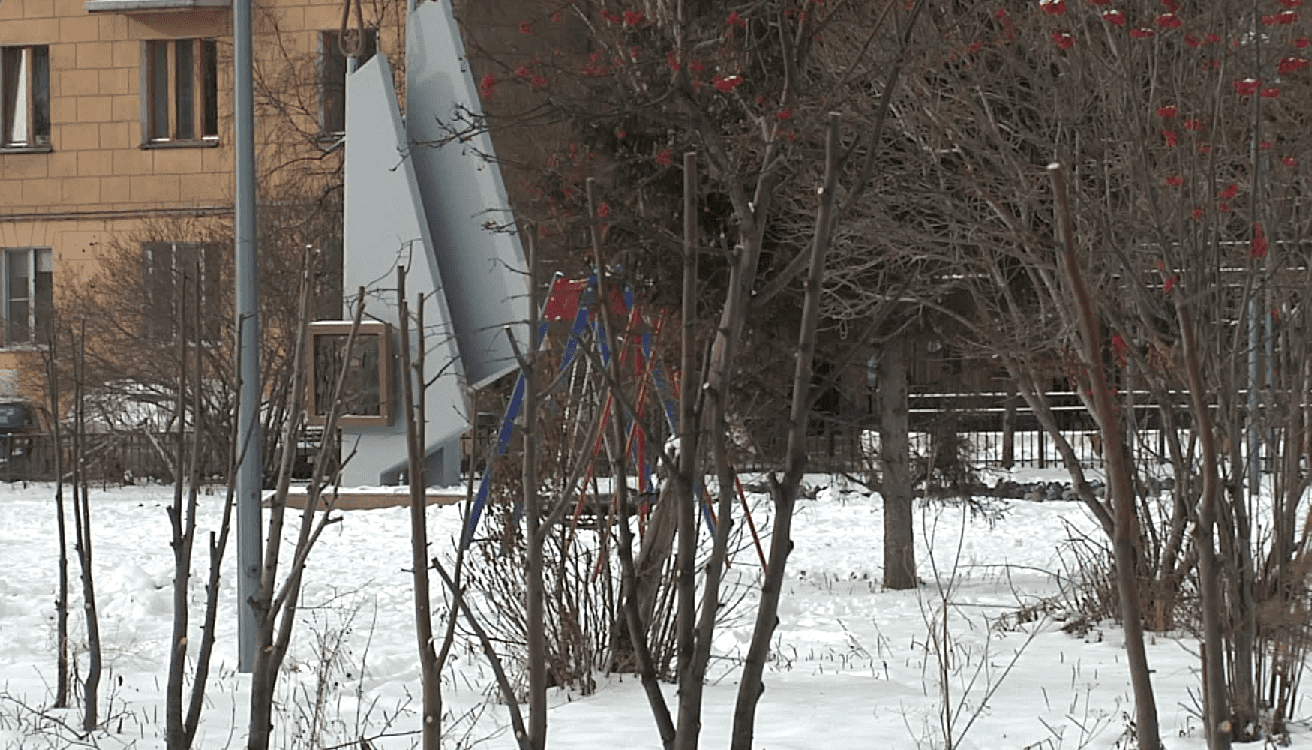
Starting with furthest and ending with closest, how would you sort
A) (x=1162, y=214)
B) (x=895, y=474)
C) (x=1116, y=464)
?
1. (x=895, y=474)
2. (x=1162, y=214)
3. (x=1116, y=464)

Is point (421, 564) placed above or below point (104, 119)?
below

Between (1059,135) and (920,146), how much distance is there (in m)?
1.47

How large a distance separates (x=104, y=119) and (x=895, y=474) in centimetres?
1955

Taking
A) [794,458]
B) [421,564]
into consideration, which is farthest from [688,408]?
[421,564]

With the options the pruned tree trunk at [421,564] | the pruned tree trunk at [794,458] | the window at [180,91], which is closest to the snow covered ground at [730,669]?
the pruned tree trunk at [421,564]

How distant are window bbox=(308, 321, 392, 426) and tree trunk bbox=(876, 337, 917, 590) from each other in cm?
414

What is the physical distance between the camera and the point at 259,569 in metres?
8.48

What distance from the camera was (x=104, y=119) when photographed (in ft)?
93.1

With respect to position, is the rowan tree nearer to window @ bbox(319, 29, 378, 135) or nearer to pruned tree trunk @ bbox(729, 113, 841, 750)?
pruned tree trunk @ bbox(729, 113, 841, 750)

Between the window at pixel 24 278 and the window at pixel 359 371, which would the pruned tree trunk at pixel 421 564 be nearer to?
the window at pixel 359 371

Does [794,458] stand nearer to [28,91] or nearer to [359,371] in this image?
[359,371]

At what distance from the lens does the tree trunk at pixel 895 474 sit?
12.5 meters

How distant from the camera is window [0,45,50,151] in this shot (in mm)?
28625

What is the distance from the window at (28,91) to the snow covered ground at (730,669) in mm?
15216
